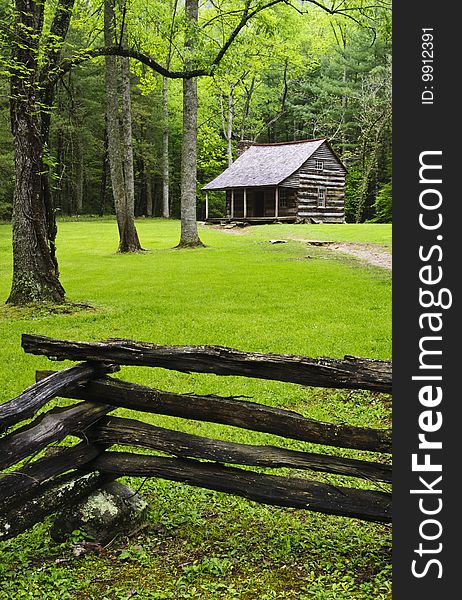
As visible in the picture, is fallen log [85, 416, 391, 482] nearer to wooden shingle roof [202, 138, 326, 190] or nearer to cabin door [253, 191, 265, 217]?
A: wooden shingle roof [202, 138, 326, 190]

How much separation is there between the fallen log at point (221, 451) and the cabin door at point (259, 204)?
39397 millimetres

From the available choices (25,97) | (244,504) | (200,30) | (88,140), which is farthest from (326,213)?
(244,504)

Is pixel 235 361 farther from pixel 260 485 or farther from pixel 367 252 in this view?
pixel 367 252

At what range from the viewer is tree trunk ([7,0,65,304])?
422 inches

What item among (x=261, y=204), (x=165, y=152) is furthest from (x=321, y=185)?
(x=165, y=152)

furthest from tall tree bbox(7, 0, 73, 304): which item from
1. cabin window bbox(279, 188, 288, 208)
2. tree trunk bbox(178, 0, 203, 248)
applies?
cabin window bbox(279, 188, 288, 208)

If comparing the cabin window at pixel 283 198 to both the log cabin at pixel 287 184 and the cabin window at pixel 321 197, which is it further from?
the cabin window at pixel 321 197

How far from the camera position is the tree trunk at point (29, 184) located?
10.7 metres

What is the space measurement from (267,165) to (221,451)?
37.5m

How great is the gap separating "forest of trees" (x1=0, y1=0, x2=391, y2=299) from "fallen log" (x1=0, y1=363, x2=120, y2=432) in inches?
315

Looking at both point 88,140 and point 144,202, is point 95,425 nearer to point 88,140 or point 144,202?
point 88,140

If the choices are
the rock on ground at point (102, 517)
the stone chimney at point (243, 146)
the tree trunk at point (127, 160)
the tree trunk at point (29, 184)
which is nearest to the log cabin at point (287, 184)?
the stone chimney at point (243, 146)

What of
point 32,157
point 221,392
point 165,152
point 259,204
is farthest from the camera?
point 165,152

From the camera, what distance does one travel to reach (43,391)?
141 inches
